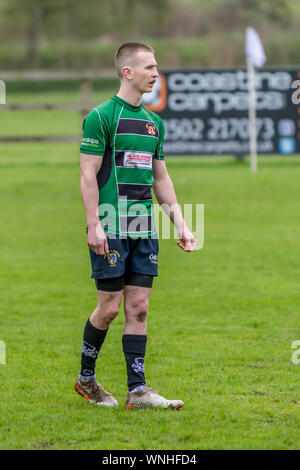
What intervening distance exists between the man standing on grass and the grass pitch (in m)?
0.32

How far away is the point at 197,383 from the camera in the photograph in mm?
5867

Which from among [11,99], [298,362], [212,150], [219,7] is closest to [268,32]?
[219,7]

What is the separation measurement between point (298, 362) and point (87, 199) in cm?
213

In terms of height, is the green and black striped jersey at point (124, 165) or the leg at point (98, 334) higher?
the green and black striped jersey at point (124, 165)

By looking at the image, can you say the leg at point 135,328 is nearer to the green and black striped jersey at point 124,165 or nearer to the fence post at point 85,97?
the green and black striped jersey at point 124,165

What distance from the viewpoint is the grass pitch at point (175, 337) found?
4.93m

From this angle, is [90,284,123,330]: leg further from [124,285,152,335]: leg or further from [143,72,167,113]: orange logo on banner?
[143,72,167,113]: orange logo on banner

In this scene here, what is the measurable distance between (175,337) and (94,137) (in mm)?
2476

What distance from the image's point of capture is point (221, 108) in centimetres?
2111

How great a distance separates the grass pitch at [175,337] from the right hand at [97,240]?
3.03 feet

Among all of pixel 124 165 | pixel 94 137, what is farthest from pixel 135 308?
pixel 94 137

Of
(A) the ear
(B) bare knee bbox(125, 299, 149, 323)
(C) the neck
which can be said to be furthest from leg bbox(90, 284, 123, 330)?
(A) the ear

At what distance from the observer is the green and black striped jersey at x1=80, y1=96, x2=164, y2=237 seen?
5.20 metres

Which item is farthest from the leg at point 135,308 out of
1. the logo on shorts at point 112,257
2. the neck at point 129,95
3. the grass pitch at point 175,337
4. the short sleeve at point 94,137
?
the neck at point 129,95
